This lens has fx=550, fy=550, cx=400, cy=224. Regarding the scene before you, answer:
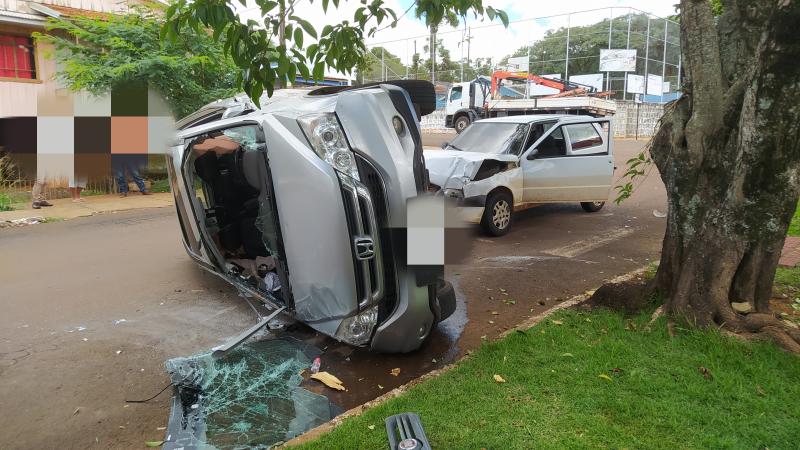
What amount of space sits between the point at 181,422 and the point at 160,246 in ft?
16.5

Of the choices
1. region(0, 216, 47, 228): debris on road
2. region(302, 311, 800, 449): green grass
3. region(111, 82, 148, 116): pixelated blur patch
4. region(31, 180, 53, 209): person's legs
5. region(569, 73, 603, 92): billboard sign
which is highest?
region(569, 73, 603, 92): billboard sign

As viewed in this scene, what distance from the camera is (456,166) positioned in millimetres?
7859

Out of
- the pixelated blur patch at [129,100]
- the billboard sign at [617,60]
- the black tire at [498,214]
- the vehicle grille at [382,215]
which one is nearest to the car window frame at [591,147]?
the black tire at [498,214]

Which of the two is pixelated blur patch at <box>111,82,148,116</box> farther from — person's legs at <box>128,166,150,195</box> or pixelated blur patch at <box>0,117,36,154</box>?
pixelated blur patch at <box>0,117,36,154</box>

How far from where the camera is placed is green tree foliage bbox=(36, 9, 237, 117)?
11.3 metres

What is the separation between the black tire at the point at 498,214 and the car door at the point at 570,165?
48 cm

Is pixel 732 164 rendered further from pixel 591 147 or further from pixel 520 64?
pixel 520 64

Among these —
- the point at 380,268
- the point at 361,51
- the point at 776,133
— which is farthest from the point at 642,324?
the point at 361,51

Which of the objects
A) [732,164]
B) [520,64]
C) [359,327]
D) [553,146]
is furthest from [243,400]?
[520,64]

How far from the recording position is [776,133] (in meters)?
3.55

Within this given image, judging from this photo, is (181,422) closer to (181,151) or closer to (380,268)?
(380,268)

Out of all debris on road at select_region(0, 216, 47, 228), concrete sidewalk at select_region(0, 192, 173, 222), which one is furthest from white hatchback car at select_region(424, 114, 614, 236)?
debris on road at select_region(0, 216, 47, 228)

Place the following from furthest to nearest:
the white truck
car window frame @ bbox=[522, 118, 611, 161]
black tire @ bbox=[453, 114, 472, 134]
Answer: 1. black tire @ bbox=[453, 114, 472, 134]
2. the white truck
3. car window frame @ bbox=[522, 118, 611, 161]

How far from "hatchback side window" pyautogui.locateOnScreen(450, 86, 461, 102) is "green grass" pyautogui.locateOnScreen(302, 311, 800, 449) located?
25414 millimetres
